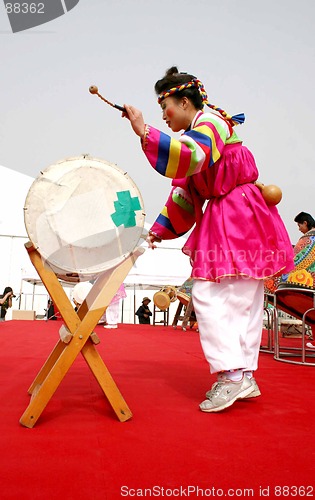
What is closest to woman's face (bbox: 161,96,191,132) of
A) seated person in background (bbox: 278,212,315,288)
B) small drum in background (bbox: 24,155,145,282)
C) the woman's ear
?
the woman's ear

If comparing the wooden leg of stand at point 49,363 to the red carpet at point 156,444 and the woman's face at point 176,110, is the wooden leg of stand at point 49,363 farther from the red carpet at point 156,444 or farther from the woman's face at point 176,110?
the woman's face at point 176,110

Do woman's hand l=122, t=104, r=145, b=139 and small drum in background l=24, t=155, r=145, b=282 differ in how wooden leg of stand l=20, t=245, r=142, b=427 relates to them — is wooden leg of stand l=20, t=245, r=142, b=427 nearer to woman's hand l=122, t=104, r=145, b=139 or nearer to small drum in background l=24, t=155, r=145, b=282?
small drum in background l=24, t=155, r=145, b=282

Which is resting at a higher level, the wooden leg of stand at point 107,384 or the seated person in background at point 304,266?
the seated person in background at point 304,266

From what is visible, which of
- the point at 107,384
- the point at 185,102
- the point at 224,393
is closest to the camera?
the point at 107,384

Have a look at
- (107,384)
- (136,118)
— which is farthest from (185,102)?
(107,384)

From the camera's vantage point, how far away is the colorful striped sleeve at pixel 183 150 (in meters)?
1.53

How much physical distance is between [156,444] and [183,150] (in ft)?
2.96

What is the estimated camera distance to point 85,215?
1521 mm

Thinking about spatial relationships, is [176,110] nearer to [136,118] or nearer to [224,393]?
[136,118]

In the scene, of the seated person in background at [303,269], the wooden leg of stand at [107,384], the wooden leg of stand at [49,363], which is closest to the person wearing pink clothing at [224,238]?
the wooden leg of stand at [107,384]

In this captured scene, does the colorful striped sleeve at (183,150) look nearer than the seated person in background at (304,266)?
Yes

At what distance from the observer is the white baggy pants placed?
1695 mm

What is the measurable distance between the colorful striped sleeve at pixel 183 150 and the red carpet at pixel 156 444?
0.82m

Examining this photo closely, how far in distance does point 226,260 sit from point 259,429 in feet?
1.96
